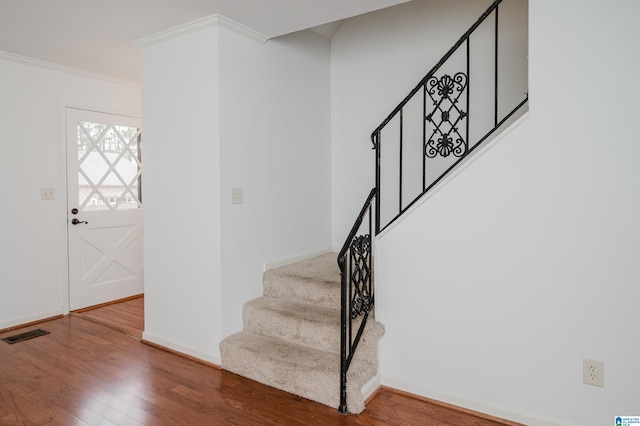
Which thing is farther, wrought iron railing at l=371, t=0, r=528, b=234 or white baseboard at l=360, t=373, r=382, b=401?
wrought iron railing at l=371, t=0, r=528, b=234

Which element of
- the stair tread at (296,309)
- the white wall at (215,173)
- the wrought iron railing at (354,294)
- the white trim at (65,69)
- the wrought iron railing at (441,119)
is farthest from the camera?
the white trim at (65,69)

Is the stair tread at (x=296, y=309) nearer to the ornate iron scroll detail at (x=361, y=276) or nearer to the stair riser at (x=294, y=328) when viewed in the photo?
the stair riser at (x=294, y=328)

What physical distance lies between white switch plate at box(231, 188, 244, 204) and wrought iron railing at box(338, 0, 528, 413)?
0.90 m

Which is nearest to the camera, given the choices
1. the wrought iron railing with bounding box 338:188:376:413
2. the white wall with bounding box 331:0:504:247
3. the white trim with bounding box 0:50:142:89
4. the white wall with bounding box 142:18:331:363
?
the wrought iron railing with bounding box 338:188:376:413

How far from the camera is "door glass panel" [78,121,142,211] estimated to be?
4180 mm

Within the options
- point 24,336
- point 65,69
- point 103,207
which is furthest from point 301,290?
point 65,69

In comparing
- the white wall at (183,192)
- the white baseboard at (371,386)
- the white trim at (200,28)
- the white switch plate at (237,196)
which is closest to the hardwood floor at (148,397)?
the white baseboard at (371,386)

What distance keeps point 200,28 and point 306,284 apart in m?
1.99

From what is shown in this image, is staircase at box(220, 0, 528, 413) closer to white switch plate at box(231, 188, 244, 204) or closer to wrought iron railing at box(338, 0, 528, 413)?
wrought iron railing at box(338, 0, 528, 413)

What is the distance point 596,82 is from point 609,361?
4.40ft

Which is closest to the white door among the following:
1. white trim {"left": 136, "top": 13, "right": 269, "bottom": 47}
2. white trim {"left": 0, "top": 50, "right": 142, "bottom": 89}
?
white trim {"left": 0, "top": 50, "right": 142, "bottom": 89}

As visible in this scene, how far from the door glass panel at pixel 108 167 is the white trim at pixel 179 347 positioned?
5.65 ft

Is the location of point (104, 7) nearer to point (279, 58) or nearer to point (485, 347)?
point (279, 58)

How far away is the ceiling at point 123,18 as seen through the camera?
2.55m
